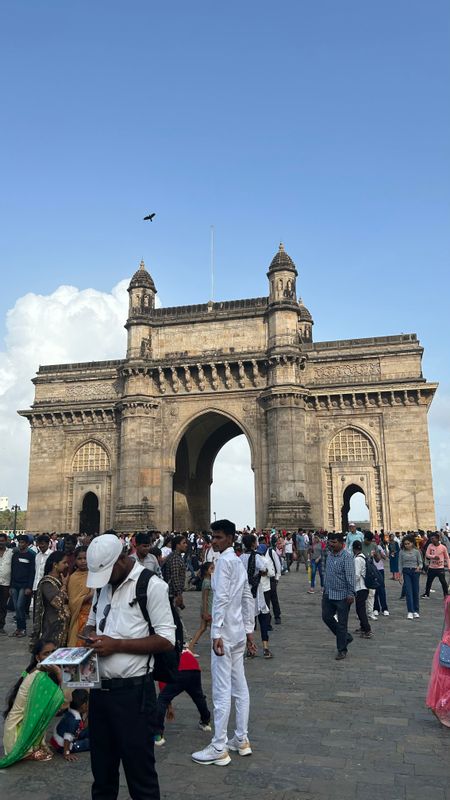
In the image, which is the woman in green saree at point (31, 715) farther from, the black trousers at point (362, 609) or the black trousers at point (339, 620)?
the black trousers at point (362, 609)

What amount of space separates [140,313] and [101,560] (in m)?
30.3

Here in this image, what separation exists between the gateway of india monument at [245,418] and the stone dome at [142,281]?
0.07 m

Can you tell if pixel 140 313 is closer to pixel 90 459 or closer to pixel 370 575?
pixel 90 459

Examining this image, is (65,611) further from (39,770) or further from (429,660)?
(429,660)

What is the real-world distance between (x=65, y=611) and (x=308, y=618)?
777 centimetres

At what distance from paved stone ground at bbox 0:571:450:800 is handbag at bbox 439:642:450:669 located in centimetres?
59

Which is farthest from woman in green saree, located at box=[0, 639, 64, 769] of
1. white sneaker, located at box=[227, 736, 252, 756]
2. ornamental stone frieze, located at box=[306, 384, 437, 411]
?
ornamental stone frieze, located at box=[306, 384, 437, 411]

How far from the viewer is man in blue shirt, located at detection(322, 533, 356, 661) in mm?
8750

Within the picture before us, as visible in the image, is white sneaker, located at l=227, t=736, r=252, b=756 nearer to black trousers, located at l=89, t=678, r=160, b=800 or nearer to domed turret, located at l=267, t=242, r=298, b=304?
black trousers, located at l=89, t=678, r=160, b=800

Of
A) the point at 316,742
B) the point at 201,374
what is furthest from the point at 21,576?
the point at 201,374

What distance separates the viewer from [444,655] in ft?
19.4

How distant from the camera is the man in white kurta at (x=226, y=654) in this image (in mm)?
4977

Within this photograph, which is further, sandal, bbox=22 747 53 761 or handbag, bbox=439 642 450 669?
handbag, bbox=439 642 450 669

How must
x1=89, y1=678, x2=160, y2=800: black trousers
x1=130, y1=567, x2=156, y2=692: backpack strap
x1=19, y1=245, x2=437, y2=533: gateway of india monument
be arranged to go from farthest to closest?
x1=19, y1=245, x2=437, y2=533: gateway of india monument
x1=130, y1=567, x2=156, y2=692: backpack strap
x1=89, y1=678, x2=160, y2=800: black trousers
